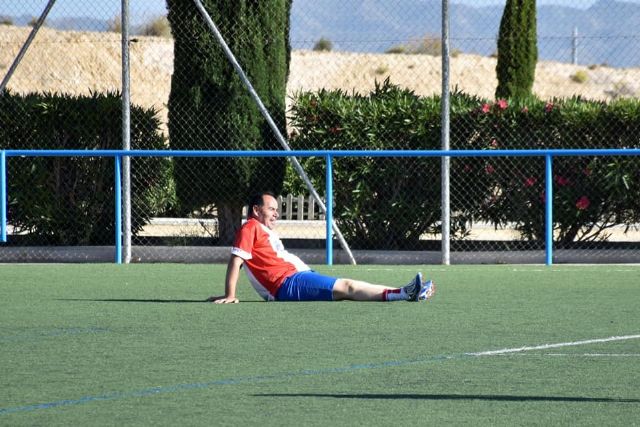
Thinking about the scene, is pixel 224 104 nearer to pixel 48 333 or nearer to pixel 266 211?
pixel 266 211

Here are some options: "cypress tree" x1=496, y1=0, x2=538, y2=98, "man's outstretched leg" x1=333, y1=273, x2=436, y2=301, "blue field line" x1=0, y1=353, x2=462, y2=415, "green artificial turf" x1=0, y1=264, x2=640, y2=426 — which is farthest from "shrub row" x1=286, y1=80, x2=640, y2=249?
"cypress tree" x1=496, y1=0, x2=538, y2=98

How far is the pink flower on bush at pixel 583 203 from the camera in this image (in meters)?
16.9

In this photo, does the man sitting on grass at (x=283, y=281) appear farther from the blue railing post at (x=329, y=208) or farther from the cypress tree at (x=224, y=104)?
the cypress tree at (x=224, y=104)

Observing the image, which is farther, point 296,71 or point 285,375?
point 296,71

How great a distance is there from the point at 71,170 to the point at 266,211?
24.4ft

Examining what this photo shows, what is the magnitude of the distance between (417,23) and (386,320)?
32.7 feet

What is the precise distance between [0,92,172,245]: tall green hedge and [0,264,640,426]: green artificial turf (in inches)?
179

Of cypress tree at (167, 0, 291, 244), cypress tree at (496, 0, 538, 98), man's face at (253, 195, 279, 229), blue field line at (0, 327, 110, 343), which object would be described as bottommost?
blue field line at (0, 327, 110, 343)

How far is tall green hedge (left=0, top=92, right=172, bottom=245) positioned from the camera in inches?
706

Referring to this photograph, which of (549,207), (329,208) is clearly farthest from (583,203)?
A: (329,208)

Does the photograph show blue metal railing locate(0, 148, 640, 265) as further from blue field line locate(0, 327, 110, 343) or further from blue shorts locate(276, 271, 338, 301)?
blue field line locate(0, 327, 110, 343)

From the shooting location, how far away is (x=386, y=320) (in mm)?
10188

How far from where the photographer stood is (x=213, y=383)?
23.8 feet

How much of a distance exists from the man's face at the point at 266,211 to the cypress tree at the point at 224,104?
6.15 m
